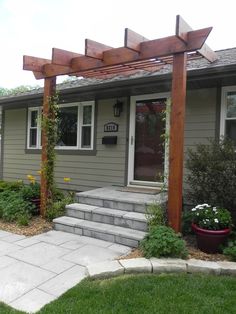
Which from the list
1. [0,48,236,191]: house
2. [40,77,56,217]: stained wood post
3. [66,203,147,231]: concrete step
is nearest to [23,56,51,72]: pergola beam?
[40,77,56,217]: stained wood post

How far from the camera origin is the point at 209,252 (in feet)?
12.9

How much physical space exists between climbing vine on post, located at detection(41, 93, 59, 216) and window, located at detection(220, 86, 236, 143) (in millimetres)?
3117

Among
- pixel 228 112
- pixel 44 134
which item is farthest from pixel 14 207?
pixel 228 112

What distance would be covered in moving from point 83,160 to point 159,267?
174 inches

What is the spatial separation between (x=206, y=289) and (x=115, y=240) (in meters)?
1.69

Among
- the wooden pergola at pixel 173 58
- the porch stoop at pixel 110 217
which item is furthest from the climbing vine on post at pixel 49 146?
the wooden pergola at pixel 173 58

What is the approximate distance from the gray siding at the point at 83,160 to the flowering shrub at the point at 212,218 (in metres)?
2.74

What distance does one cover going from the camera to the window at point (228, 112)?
545 centimetres

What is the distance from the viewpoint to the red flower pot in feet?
12.7

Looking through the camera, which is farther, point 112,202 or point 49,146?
point 49,146

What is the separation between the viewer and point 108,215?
15.9 feet

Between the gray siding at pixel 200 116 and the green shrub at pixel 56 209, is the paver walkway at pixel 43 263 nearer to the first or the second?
the green shrub at pixel 56 209

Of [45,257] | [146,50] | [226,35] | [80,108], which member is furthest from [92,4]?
[226,35]

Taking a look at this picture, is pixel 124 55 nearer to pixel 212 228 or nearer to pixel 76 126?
pixel 212 228
